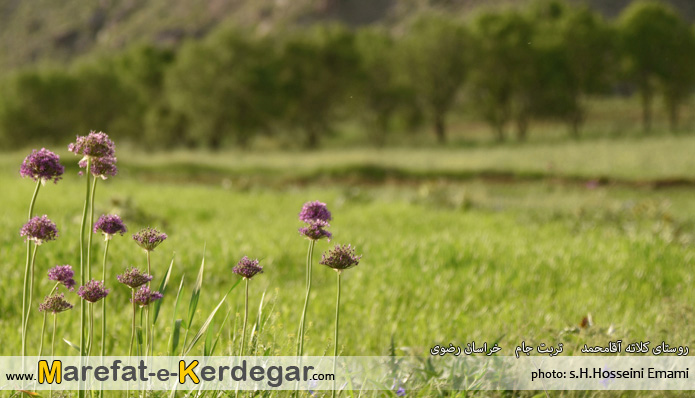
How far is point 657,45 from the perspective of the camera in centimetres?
4666

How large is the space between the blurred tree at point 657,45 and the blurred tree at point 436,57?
12.6 metres

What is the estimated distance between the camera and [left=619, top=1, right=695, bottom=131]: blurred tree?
153 ft

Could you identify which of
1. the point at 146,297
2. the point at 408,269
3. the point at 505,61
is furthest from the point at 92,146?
the point at 505,61

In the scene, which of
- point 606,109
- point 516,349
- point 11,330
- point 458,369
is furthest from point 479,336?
point 606,109

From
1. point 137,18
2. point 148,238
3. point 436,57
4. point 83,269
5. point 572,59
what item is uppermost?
point 137,18

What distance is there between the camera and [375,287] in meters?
5.11

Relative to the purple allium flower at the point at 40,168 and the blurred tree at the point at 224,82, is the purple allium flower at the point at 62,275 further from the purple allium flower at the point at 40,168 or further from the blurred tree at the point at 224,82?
the blurred tree at the point at 224,82

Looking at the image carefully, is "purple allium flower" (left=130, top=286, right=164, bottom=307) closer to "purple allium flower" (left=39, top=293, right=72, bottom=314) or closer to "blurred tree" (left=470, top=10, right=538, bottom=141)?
"purple allium flower" (left=39, top=293, right=72, bottom=314)

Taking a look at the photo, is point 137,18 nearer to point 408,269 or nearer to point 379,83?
point 379,83

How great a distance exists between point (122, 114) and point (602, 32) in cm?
4088

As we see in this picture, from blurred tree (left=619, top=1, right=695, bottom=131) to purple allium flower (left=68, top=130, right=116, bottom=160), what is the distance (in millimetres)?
50120

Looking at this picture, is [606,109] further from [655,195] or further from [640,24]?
[655,195]

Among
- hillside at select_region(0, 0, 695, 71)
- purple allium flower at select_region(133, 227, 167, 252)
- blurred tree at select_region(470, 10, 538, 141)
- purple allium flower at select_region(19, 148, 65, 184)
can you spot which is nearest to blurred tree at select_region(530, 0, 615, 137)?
blurred tree at select_region(470, 10, 538, 141)

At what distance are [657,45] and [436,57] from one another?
56.9ft
